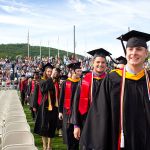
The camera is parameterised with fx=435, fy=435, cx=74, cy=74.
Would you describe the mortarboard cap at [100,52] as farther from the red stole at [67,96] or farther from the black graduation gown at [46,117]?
the black graduation gown at [46,117]

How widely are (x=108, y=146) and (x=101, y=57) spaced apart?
236 cm

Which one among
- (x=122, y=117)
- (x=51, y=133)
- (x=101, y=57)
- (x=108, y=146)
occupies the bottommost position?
(x=51, y=133)

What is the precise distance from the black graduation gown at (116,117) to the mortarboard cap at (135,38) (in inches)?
13.4

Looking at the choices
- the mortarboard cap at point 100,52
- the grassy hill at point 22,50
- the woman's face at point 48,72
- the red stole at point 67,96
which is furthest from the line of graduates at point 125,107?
the grassy hill at point 22,50

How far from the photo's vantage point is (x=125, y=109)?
4.14m

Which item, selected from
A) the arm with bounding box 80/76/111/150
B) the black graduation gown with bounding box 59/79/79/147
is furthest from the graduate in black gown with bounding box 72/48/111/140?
the arm with bounding box 80/76/111/150

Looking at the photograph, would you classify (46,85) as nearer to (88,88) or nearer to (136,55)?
(88,88)

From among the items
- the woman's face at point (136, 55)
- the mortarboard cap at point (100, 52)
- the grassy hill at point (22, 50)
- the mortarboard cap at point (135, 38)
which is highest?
the grassy hill at point (22, 50)

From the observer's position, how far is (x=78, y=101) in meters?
6.27

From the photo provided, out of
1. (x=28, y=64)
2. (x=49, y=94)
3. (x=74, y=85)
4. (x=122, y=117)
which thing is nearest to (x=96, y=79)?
(x=74, y=85)

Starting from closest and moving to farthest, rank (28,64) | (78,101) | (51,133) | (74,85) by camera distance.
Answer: (78,101)
(74,85)
(51,133)
(28,64)

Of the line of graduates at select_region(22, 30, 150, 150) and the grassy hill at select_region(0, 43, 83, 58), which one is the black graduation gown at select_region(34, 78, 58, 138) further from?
the grassy hill at select_region(0, 43, 83, 58)

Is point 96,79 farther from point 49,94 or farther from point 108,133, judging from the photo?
point 49,94

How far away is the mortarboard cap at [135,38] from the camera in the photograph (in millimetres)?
4281
